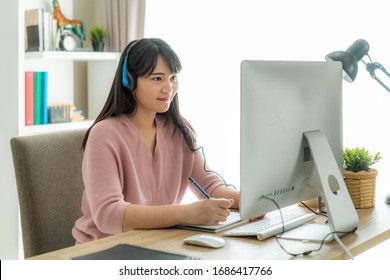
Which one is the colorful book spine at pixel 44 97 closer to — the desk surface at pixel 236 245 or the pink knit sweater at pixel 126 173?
the pink knit sweater at pixel 126 173

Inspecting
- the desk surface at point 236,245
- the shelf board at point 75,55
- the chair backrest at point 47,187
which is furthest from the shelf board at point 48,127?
the desk surface at point 236,245

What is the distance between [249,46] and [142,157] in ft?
4.36

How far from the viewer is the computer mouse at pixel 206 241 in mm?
1523

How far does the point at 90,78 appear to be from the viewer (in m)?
3.63

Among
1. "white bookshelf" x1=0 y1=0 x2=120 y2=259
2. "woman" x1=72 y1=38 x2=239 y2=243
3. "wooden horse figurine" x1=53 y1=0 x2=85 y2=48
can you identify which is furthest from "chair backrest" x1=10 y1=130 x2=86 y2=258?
"wooden horse figurine" x1=53 y1=0 x2=85 y2=48

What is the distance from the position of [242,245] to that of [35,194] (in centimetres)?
72

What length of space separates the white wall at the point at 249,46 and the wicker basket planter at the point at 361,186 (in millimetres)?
850

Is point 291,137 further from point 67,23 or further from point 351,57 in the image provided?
point 67,23

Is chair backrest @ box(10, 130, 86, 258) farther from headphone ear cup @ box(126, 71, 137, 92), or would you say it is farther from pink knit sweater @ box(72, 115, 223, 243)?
headphone ear cup @ box(126, 71, 137, 92)

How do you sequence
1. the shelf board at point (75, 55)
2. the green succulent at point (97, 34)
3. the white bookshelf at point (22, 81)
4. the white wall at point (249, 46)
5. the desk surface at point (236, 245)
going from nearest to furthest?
the desk surface at point (236, 245) < the white wall at point (249, 46) < the white bookshelf at point (22, 81) < the shelf board at point (75, 55) < the green succulent at point (97, 34)

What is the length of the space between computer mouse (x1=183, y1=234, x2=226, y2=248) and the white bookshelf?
1734 mm

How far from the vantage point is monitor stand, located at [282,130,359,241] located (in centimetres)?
162

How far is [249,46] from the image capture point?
3.12m

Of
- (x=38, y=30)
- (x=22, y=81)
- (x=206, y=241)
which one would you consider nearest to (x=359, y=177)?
(x=206, y=241)
